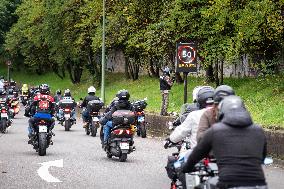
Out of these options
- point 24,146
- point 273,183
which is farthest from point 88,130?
point 273,183

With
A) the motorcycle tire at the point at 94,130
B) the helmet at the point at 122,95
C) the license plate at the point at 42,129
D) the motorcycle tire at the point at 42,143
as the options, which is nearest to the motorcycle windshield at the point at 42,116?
the license plate at the point at 42,129

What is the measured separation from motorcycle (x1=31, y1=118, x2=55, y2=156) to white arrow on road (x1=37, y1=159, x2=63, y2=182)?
0.95 metres

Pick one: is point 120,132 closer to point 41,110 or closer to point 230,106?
point 41,110

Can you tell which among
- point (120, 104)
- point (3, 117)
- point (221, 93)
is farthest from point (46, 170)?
point (3, 117)

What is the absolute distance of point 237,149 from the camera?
20.1ft

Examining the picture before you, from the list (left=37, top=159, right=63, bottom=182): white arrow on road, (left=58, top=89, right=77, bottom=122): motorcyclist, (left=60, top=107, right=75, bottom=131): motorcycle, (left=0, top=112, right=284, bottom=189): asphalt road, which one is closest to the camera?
(left=0, top=112, right=284, bottom=189): asphalt road

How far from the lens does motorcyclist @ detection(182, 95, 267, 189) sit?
20.0ft

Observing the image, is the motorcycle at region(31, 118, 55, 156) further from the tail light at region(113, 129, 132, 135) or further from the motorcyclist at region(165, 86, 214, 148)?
the motorcyclist at region(165, 86, 214, 148)

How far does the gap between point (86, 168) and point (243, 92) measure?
48.9 feet

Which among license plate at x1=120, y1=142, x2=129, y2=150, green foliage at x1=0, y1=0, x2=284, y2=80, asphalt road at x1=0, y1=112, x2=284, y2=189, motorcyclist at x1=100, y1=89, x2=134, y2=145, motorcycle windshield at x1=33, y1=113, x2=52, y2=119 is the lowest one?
asphalt road at x1=0, y1=112, x2=284, y2=189

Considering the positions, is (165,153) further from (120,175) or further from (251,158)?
(251,158)

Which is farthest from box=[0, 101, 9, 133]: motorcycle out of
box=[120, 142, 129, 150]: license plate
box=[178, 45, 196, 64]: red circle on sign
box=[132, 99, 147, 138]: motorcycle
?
box=[120, 142, 129, 150]: license plate

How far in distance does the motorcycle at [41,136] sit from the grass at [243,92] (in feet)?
18.2

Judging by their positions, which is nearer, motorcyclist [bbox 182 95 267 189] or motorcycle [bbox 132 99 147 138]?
motorcyclist [bbox 182 95 267 189]
